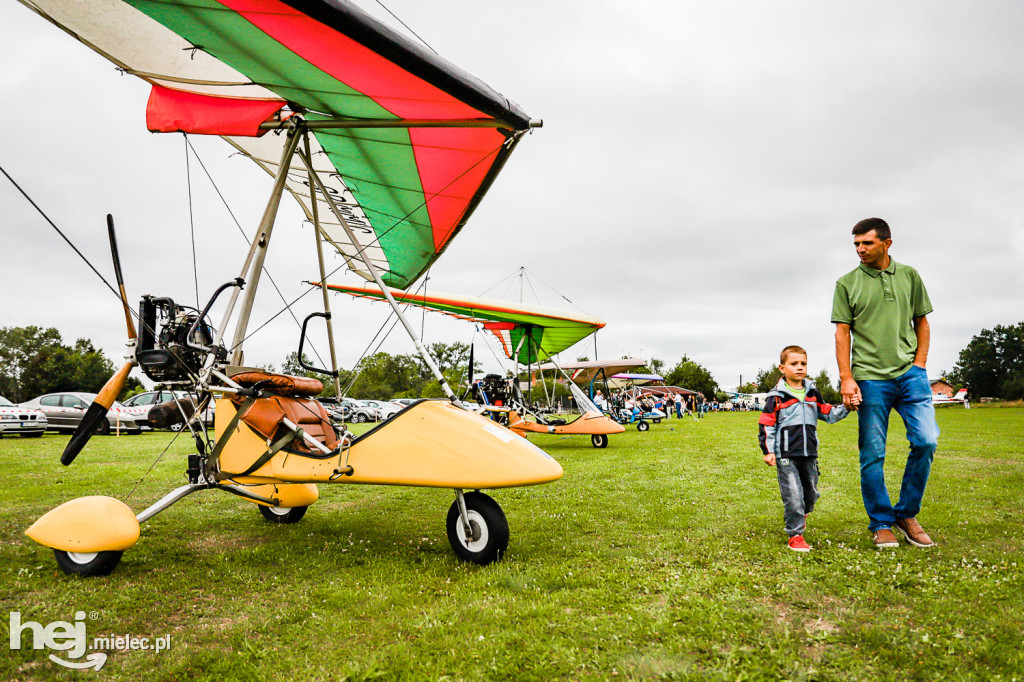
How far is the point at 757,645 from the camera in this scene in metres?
2.28

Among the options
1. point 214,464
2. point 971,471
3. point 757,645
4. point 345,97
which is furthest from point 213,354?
point 971,471

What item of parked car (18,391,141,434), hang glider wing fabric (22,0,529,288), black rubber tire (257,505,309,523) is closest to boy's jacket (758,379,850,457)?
hang glider wing fabric (22,0,529,288)

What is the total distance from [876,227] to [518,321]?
8.98 m

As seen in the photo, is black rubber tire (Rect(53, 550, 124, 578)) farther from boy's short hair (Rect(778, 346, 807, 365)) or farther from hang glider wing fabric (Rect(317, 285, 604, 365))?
hang glider wing fabric (Rect(317, 285, 604, 365))

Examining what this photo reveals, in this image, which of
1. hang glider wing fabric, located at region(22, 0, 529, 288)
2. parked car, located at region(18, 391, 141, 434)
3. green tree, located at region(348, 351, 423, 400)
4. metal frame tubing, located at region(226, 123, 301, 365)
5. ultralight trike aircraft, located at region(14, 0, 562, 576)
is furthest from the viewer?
green tree, located at region(348, 351, 423, 400)

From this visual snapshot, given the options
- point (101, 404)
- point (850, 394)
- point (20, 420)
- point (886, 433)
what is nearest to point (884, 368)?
point (850, 394)

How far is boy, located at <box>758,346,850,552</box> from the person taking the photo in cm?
373

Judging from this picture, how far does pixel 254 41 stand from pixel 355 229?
9.98 feet

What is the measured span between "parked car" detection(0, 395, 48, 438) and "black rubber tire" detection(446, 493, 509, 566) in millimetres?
17157

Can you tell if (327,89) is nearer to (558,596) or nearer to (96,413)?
(96,413)

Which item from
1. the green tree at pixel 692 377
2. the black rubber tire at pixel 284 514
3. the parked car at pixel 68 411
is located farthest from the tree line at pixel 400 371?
the black rubber tire at pixel 284 514

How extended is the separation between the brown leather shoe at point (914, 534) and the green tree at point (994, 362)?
97190 mm

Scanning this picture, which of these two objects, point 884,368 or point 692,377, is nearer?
point 884,368

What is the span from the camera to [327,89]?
3.66 m
